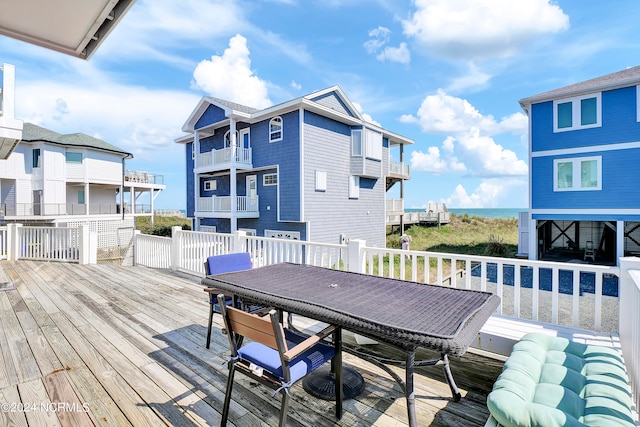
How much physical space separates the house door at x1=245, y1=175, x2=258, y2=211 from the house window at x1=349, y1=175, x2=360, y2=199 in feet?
15.3

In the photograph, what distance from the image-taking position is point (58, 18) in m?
2.23

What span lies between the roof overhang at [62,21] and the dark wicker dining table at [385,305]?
7.39 ft

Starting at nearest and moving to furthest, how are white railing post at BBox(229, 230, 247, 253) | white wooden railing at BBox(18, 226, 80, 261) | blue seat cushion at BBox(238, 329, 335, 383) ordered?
blue seat cushion at BBox(238, 329, 335, 383) < white railing post at BBox(229, 230, 247, 253) < white wooden railing at BBox(18, 226, 80, 261)

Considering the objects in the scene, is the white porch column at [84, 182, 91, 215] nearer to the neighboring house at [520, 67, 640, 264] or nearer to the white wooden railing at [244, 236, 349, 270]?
the white wooden railing at [244, 236, 349, 270]

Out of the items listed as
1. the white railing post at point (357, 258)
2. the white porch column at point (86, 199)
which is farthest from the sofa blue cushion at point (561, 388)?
the white porch column at point (86, 199)

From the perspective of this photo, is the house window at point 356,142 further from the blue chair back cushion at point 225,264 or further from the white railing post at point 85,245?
the blue chair back cushion at point 225,264

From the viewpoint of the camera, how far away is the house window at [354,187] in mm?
14772

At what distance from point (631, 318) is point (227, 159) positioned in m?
14.0

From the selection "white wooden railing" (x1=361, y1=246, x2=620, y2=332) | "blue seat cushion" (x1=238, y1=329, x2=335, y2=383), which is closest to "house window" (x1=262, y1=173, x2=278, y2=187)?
"white wooden railing" (x1=361, y1=246, x2=620, y2=332)

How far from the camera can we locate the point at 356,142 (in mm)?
14883

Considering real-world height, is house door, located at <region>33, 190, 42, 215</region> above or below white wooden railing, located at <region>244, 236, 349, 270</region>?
above

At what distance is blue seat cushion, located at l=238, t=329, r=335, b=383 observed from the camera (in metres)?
1.76

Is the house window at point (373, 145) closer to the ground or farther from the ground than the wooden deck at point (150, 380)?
farther from the ground

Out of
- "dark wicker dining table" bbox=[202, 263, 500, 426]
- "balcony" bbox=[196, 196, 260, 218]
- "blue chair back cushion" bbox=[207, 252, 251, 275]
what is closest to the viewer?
"dark wicker dining table" bbox=[202, 263, 500, 426]
